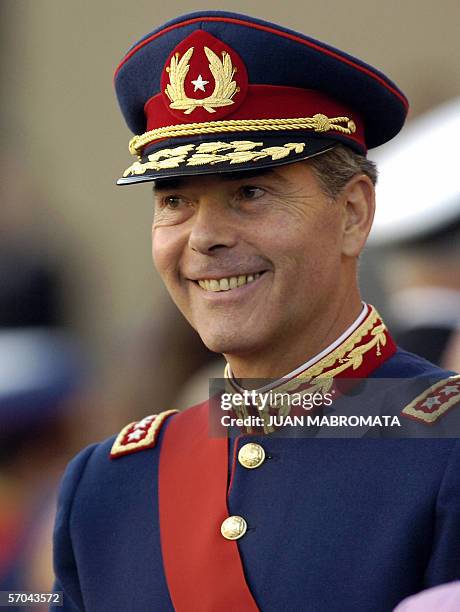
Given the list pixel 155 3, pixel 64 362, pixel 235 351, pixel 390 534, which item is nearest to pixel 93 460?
pixel 235 351

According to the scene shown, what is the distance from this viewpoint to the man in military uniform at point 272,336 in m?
3.14

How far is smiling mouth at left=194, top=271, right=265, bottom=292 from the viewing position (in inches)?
128

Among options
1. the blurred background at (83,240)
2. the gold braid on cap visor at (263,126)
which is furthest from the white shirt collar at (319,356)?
the blurred background at (83,240)

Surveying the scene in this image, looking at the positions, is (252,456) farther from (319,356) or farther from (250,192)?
(250,192)

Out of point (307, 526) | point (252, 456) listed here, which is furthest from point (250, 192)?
point (307, 526)

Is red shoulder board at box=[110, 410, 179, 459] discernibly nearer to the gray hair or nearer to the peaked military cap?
the peaked military cap

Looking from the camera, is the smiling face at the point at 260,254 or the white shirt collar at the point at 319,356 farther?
the white shirt collar at the point at 319,356

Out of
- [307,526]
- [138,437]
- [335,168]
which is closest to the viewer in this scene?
[307,526]

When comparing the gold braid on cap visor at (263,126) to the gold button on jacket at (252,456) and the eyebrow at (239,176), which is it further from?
the gold button on jacket at (252,456)

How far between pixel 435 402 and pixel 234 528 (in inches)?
19.8

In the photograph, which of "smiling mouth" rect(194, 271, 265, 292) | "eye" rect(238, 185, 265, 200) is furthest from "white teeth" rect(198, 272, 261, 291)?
"eye" rect(238, 185, 265, 200)

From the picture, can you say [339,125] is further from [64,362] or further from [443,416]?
[64,362]

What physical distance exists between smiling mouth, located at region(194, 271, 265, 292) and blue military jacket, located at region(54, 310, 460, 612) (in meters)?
0.36

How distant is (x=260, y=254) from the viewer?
321cm
